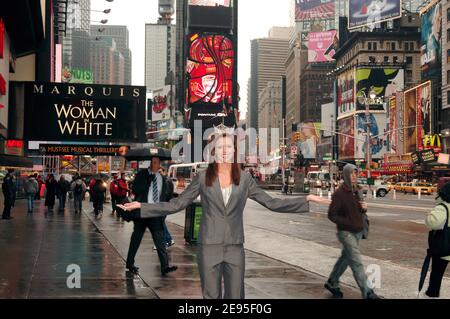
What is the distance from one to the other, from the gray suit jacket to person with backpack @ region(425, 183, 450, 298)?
2522mm

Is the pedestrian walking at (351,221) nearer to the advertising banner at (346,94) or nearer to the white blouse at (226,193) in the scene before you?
the white blouse at (226,193)

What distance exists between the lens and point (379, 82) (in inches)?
5157

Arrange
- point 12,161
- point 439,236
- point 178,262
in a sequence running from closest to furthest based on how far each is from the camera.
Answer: point 439,236, point 178,262, point 12,161

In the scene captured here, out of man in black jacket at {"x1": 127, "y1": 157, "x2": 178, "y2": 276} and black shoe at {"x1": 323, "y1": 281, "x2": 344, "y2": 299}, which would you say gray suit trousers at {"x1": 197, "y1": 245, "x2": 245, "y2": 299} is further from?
man in black jacket at {"x1": 127, "y1": 157, "x2": 178, "y2": 276}

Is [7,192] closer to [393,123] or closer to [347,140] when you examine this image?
[393,123]

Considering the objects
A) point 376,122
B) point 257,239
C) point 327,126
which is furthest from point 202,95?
point 257,239

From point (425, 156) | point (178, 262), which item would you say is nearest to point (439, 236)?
point (178, 262)

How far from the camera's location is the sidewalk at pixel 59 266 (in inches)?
336

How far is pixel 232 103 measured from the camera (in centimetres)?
17450

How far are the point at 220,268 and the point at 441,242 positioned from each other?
11.3 ft

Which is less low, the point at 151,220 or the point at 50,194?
the point at 151,220

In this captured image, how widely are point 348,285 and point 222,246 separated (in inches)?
208

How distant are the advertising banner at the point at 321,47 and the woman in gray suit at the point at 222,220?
7382 inches
